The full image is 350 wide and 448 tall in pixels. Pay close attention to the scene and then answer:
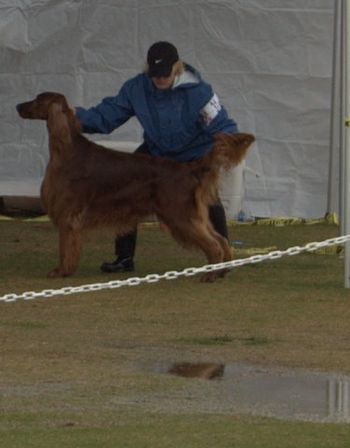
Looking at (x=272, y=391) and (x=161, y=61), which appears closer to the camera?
(x=272, y=391)

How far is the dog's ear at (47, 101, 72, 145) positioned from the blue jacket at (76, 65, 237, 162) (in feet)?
0.67

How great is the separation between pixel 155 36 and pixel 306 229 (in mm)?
2672

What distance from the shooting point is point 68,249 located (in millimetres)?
11938

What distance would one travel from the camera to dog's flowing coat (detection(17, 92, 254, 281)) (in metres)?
11.6

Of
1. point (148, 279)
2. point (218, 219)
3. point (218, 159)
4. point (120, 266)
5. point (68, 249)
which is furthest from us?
point (120, 266)

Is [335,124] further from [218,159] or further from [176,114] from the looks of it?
[218,159]

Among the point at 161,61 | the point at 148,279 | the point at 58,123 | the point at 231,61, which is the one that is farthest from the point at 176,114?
the point at 231,61

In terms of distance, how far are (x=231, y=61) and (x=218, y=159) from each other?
5.54m

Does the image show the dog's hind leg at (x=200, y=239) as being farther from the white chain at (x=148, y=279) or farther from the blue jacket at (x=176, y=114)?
the white chain at (x=148, y=279)

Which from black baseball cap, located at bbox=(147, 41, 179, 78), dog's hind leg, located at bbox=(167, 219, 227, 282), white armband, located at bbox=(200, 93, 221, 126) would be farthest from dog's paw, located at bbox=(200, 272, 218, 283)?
black baseball cap, located at bbox=(147, 41, 179, 78)

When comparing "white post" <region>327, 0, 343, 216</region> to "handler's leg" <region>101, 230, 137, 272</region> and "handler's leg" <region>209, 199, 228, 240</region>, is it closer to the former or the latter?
"handler's leg" <region>209, 199, 228, 240</region>

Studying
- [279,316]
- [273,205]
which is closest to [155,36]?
[273,205]

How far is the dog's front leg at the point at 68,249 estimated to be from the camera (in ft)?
38.9

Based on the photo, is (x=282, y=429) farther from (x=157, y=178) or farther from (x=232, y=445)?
(x=157, y=178)
